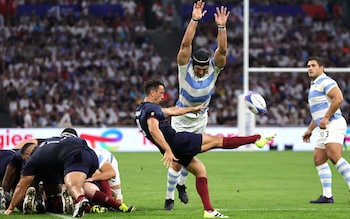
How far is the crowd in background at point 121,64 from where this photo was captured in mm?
34469

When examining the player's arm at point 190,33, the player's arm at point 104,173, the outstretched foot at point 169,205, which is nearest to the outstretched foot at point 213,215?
the outstretched foot at point 169,205

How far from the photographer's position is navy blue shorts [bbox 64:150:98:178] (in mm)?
11836

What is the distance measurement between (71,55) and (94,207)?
979 inches

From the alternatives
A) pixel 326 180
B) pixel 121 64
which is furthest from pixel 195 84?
pixel 121 64

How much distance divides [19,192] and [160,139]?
6.52 feet

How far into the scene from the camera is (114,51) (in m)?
37.8

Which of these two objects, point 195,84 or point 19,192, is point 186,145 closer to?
point 195,84

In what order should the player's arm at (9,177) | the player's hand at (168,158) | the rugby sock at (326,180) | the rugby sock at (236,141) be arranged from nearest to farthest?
the player's hand at (168,158)
the rugby sock at (236,141)
the player's arm at (9,177)
the rugby sock at (326,180)

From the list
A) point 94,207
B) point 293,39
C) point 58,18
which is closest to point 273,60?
point 293,39

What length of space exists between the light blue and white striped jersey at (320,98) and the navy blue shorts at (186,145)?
319cm

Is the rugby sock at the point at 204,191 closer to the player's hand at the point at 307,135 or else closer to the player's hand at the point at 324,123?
the player's hand at the point at 324,123

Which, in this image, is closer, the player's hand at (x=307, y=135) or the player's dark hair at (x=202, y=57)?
the player's dark hair at (x=202, y=57)

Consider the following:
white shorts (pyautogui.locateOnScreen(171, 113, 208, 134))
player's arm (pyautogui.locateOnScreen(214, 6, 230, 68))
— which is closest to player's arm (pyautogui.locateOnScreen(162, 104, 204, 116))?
player's arm (pyautogui.locateOnScreen(214, 6, 230, 68))

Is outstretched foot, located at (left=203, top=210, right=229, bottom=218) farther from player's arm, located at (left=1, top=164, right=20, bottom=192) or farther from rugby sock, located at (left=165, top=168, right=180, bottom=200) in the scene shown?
player's arm, located at (left=1, top=164, right=20, bottom=192)
